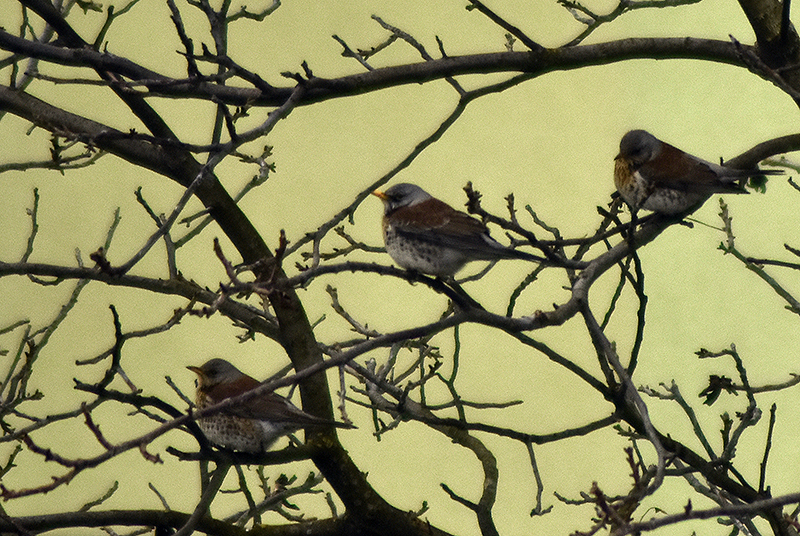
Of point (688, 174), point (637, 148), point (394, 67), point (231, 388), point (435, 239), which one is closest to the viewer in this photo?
point (394, 67)

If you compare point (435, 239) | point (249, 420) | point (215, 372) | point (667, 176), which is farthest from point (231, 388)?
point (667, 176)

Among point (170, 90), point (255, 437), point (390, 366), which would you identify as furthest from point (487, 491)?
point (170, 90)

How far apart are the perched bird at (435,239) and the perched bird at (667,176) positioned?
30.1 inches

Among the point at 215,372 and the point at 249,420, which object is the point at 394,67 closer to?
the point at 249,420

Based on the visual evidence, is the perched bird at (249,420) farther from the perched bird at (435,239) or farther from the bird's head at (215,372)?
the perched bird at (435,239)

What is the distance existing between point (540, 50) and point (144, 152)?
1.41 m

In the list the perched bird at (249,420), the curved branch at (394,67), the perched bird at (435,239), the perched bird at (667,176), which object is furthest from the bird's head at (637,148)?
the perched bird at (249,420)

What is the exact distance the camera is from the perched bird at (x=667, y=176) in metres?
3.27

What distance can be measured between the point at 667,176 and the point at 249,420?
6.09 ft

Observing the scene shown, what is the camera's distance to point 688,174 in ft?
11.0

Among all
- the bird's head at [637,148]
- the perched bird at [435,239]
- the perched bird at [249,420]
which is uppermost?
the bird's head at [637,148]

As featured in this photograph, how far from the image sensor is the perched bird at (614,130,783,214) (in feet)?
10.7

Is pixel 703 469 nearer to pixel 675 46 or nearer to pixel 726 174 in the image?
pixel 726 174

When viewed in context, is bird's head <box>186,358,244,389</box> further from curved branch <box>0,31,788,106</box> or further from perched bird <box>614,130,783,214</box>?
perched bird <box>614,130,783,214</box>
